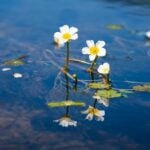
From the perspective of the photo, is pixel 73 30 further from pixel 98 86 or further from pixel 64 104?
pixel 64 104

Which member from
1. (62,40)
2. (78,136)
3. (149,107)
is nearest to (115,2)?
(62,40)

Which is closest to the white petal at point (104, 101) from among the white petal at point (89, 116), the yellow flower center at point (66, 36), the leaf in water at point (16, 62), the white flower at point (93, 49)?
the white petal at point (89, 116)

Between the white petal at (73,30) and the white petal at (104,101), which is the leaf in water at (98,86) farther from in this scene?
the white petal at (73,30)

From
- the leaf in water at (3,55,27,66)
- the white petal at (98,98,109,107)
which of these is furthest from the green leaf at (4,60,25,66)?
the white petal at (98,98,109,107)

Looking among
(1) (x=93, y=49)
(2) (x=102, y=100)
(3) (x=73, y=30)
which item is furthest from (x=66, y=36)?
(2) (x=102, y=100)

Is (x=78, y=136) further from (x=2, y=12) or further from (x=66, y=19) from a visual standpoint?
(x=2, y=12)

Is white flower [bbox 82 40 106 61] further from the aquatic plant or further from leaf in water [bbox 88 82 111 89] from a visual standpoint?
leaf in water [bbox 88 82 111 89]
